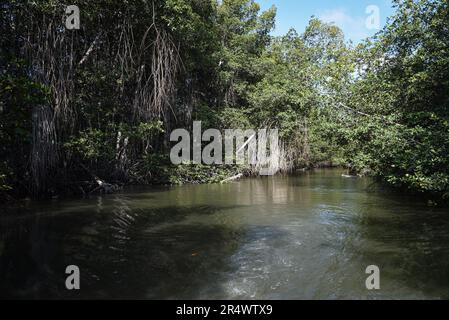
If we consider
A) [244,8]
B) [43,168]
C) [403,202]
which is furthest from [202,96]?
[403,202]

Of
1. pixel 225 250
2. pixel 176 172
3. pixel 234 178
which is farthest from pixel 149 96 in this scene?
pixel 225 250

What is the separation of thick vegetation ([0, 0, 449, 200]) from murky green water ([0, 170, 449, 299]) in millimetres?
1507

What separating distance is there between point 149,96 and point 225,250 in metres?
9.15

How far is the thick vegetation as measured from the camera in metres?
8.99

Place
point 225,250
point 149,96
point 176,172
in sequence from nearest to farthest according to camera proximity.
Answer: point 225,250, point 149,96, point 176,172

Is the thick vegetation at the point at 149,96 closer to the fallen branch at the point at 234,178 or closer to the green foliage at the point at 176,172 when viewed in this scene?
the green foliage at the point at 176,172

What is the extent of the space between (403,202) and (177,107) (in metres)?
10.9

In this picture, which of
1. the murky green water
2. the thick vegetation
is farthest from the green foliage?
the murky green water

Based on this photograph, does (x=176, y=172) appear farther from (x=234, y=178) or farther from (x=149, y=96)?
(x=149, y=96)

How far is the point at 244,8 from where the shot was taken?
23.1m

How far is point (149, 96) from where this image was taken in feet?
44.6

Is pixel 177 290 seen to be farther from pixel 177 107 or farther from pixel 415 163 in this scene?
pixel 177 107

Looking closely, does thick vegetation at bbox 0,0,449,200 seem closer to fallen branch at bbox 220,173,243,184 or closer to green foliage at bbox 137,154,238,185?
green foliage at bbox 137,154,238,185

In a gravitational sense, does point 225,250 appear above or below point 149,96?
below
